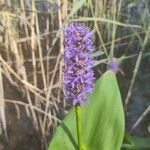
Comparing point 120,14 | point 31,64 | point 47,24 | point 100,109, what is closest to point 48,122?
point 31,64

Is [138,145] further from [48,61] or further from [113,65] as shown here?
[48,61]

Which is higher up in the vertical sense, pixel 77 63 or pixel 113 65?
pixel 77 63

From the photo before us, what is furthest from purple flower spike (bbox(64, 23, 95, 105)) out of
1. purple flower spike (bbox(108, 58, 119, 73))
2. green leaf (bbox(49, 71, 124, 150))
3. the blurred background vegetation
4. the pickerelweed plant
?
the blurred background vegetation

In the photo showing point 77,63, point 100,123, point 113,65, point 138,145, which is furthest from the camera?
point 113,65

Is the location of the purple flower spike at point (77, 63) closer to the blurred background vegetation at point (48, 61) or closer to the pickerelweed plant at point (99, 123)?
the pickerelweed plant at point (99, 123)

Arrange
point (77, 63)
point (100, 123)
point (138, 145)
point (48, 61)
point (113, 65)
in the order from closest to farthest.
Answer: point (77, 63)
point (100, 123)
point (138, 145)
point (113, 65)
point (48, 61)

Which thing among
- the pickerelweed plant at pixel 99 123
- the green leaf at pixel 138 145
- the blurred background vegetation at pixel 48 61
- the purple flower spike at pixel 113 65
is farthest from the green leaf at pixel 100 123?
the blurred background vegetation at pixel 48 61

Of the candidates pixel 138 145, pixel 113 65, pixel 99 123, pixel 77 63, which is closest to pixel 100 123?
pixel 99 123

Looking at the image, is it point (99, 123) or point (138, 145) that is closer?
point (99, 123)

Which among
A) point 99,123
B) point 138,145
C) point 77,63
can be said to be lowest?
point 138,145

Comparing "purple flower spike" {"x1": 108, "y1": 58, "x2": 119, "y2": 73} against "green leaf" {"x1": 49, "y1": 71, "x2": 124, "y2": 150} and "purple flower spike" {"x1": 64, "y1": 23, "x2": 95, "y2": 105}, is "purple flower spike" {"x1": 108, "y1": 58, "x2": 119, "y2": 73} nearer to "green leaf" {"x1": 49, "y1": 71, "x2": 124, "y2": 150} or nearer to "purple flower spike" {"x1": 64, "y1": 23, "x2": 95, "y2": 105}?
"green leaf" {"x1": 49, "y1": 71, "x2": 124, "y2": 150}
